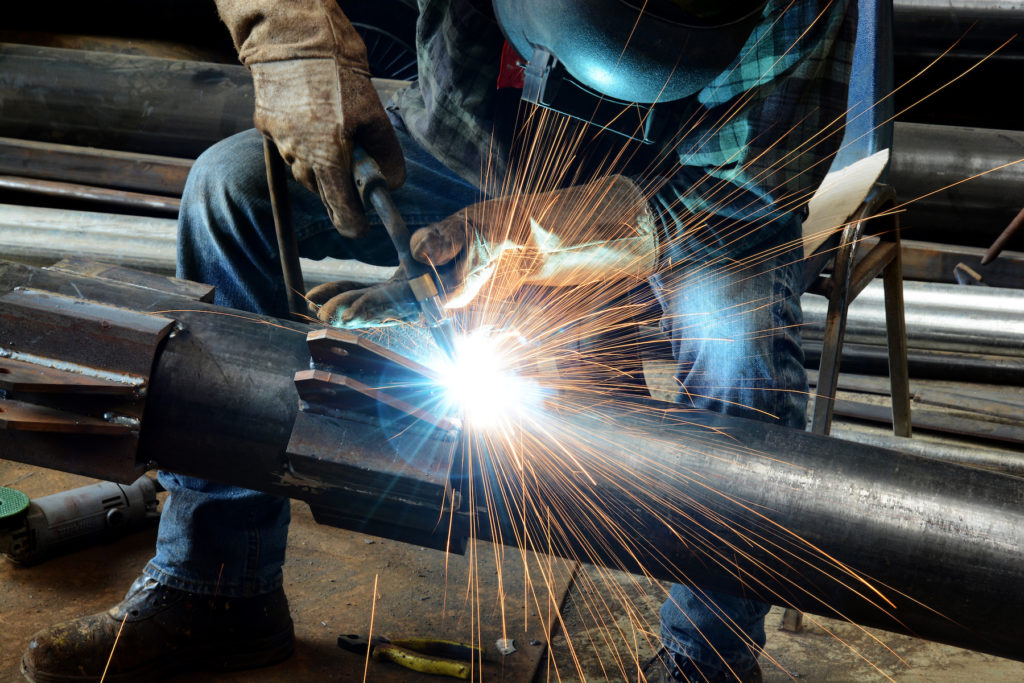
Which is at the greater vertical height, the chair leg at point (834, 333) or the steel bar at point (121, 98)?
the steel bar at point (121, 98)

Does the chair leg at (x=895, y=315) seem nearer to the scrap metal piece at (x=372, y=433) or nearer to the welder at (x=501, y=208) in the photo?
the welder at (x=501, y=208)

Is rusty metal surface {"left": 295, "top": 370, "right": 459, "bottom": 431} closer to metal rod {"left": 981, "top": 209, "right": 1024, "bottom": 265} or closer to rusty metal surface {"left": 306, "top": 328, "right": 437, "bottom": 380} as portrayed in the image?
rusty metal surface {"left": 306, "top": 328, "right": 437, "bottom": 380}

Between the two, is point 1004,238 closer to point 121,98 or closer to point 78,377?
point 78,377

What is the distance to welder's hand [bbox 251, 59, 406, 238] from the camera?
1428 mm

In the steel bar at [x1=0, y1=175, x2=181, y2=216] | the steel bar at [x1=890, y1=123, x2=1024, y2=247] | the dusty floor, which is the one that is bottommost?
the dusty floor

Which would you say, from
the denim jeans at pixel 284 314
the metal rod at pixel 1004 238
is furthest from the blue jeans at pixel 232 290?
the metal rod at pixel 1004 238

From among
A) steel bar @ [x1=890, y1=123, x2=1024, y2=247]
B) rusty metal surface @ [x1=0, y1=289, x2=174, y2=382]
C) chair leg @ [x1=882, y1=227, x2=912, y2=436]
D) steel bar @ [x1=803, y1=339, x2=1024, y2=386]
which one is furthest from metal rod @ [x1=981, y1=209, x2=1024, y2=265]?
rusty metal surface @ [x1=0, y1=289, x2=174, y2=382]

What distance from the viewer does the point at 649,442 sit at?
42.3 inches

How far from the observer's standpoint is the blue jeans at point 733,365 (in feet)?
5.32

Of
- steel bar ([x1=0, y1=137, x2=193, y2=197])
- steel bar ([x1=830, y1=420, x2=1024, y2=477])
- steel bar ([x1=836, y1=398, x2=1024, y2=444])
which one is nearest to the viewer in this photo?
steel bar ([x1=830, y1=420, x2=1024, y2=477])

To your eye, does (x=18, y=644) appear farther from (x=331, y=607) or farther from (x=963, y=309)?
(x=963, y=309)

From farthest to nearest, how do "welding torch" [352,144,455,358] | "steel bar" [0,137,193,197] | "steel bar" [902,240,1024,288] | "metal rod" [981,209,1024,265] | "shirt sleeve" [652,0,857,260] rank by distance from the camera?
"steel bar" [0,137,193,197] < "steel bar" [902,240,1024,288] < "metal rod" [981,209,1024,265] < "shirt sleeve" [652,0,857,260] < "welding torch" [352,144,455,358]

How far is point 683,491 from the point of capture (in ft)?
3.44

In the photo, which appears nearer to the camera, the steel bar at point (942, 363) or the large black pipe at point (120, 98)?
the steel bar at point (942, 363)
